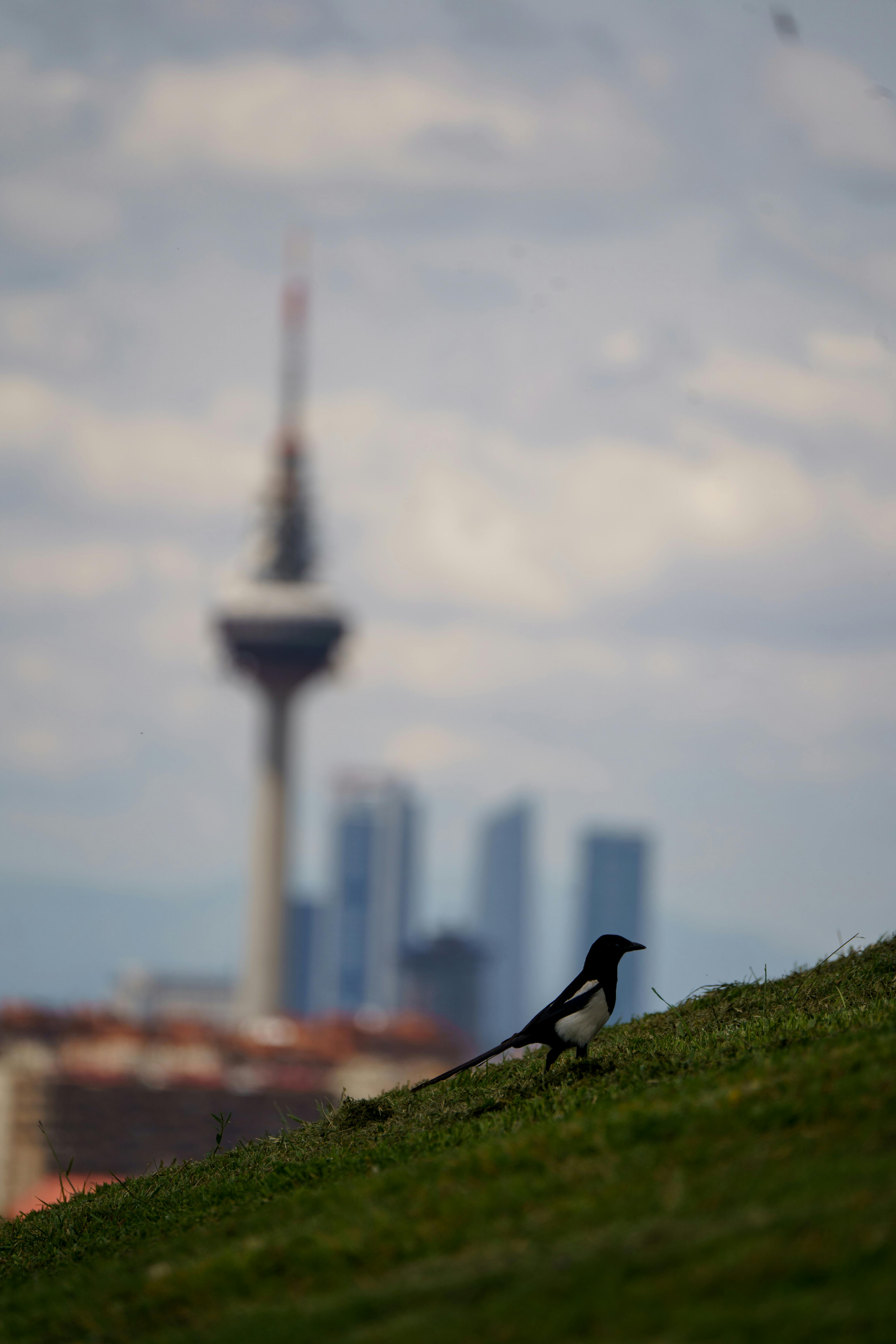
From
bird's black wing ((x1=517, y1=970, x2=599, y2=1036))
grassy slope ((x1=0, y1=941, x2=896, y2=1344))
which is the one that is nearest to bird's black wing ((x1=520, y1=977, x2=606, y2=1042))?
bird's black wing ((x1=517, y1=970, x2=599, y2=1036))

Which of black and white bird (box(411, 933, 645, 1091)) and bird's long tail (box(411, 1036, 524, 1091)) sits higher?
black and white bird (box(411, 933, 645, 1091))

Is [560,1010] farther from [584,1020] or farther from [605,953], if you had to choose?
[605,953]

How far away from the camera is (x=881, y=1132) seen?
25.8 feet

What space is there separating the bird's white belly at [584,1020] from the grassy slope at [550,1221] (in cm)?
35

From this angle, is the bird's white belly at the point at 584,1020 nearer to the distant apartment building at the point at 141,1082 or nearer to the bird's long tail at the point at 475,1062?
the bird's long tail at the point at 475,1062

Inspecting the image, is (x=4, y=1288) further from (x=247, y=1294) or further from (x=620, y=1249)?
(x=620, y=1249)

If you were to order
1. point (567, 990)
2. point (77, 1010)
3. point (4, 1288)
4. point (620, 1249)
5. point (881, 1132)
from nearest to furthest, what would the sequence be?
point (620, 1249)
point (881, 1132)
point (4, 1288)
point (567, 990)
point (77, 1010)

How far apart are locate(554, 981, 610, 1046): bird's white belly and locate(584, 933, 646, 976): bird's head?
131 millimetres

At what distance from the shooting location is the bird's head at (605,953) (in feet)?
38.8

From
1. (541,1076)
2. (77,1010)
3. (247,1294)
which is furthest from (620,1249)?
(77,1010)

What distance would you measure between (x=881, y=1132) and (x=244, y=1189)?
521 cm

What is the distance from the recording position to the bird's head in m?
11.8

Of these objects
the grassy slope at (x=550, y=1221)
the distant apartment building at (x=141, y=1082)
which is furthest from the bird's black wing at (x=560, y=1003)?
the distant apartment building at (x=141, y=1082)

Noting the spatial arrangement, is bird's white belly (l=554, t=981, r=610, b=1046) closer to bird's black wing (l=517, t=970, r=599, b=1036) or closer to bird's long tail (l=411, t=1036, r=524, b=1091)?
bird's black wing (l=517, t=970, r=599, b=1036)
